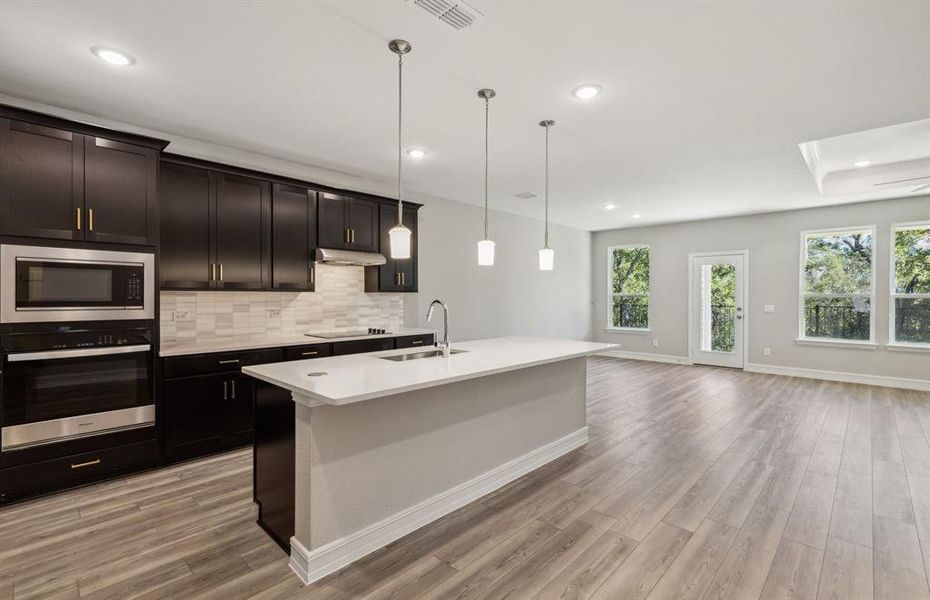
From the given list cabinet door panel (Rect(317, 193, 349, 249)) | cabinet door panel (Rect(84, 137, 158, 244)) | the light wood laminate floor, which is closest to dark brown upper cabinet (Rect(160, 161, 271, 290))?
cabinet door panel (Rect(84, 137, 158, 244))

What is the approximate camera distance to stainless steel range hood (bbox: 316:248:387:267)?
437cm

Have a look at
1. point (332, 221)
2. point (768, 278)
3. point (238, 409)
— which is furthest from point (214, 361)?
point (768, 278)

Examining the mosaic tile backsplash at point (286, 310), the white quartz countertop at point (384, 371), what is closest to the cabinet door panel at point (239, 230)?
the mosaic tile backsplash at point (286, 310)

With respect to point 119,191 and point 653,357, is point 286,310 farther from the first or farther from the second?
point 653,357

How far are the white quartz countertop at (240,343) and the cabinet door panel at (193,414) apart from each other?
0.23 meters

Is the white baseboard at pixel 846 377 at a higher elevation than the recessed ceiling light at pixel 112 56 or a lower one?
lower

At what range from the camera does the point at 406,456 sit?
2.47 m

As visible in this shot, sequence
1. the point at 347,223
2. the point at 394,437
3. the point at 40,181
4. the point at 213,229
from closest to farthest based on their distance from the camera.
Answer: the point at 394,437, the point at 40,181, the point at 213,229, the point at 347,223

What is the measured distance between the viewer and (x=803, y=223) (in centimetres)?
684

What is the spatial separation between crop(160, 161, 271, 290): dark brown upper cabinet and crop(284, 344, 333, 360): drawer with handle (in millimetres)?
699

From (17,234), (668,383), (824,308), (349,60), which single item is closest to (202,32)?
(349,60)

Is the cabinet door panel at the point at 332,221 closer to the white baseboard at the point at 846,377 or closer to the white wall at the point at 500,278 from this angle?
the white wall at the point at 500,278

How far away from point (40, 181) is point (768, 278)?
8.91 meters

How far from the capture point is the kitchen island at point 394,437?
2078mm
